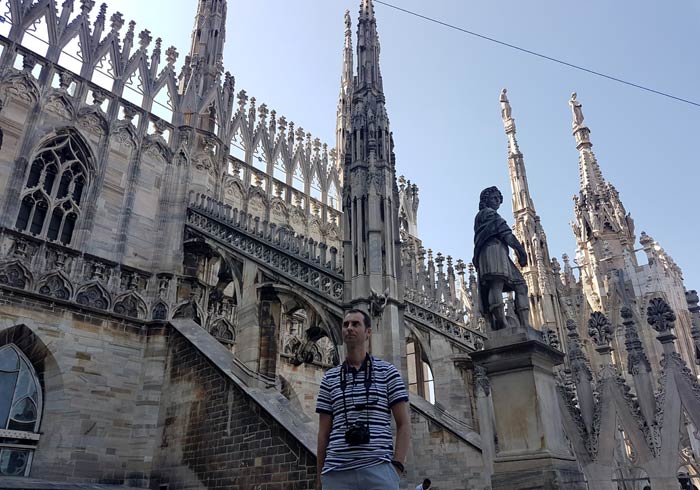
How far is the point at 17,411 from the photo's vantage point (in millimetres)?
11922

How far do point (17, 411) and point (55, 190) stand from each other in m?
5.89

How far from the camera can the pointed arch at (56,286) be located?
41.4 ft

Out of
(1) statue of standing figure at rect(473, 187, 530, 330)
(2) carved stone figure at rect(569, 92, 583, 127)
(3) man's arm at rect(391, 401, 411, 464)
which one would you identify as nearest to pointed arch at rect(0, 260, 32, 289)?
(1) statue of standing figure at rect(473, 187, 530, 330)

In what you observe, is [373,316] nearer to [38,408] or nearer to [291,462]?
[291,462]

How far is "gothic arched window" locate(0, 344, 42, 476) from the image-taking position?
1148 centimetres

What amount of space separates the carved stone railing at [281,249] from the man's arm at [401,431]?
31.1 ft

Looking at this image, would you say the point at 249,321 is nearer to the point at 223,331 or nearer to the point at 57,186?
the point at 223,331

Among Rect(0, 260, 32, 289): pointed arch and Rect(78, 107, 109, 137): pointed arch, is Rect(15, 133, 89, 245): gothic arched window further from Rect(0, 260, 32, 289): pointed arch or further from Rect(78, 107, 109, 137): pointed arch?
Rect(0, 260, 32, 289): pointed arch

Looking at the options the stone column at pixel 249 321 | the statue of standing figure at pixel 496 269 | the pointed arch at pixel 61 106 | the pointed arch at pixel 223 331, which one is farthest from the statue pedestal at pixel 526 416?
the pointed arch at pixel 61 106

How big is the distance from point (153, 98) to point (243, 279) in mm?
8031

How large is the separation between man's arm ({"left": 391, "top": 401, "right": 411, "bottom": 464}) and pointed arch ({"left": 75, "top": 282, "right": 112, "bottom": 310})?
12.3 m

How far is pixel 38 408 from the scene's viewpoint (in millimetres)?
12203

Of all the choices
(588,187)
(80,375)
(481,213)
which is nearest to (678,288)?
(588,187)

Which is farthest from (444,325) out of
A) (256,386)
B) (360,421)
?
(360,421)
